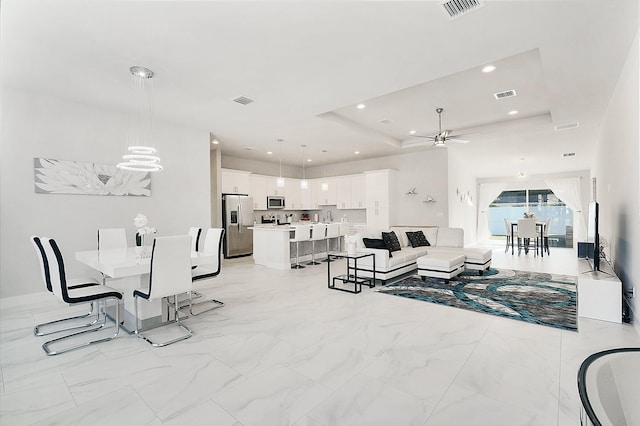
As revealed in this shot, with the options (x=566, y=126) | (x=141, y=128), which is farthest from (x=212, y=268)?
(x=566, y=126)

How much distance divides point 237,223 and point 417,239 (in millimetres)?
4716

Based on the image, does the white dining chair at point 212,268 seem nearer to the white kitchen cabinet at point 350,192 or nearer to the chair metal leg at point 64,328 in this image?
the chair metal leg at point 64,328

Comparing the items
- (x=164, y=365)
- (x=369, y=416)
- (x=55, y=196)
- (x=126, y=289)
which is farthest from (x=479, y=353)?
(x=55, y=196)

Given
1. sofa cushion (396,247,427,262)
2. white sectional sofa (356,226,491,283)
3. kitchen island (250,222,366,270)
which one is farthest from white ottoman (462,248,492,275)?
kitchen island (250,222,366,270)

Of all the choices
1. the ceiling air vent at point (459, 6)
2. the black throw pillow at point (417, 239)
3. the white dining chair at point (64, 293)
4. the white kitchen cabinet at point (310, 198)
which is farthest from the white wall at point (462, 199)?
the white dining chair at point (64, 293)

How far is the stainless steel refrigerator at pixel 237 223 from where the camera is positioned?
321 inches

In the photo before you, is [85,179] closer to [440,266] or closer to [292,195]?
[440,266]

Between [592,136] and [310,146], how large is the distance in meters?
6.33

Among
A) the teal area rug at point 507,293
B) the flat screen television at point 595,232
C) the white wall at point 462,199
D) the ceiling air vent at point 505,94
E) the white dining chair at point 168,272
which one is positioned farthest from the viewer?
the white wall at point 462,199

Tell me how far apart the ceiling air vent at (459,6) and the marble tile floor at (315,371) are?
294 centimetres

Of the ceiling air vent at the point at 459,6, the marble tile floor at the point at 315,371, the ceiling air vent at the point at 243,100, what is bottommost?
the marble tile floor at the point at 315,371

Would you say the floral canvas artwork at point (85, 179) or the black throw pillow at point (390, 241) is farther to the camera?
the black throw pillow at point (390, 241)

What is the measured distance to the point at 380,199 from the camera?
885 centimetres

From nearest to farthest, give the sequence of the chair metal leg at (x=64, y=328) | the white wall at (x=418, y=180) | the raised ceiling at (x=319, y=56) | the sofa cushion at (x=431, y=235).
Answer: the raised ceiling at (x=319, y=56)
the chair metal leg at (x=64, y=328)
the sofa cushion at (x=431, y=235)
the white wall at (x=418, y=180)
